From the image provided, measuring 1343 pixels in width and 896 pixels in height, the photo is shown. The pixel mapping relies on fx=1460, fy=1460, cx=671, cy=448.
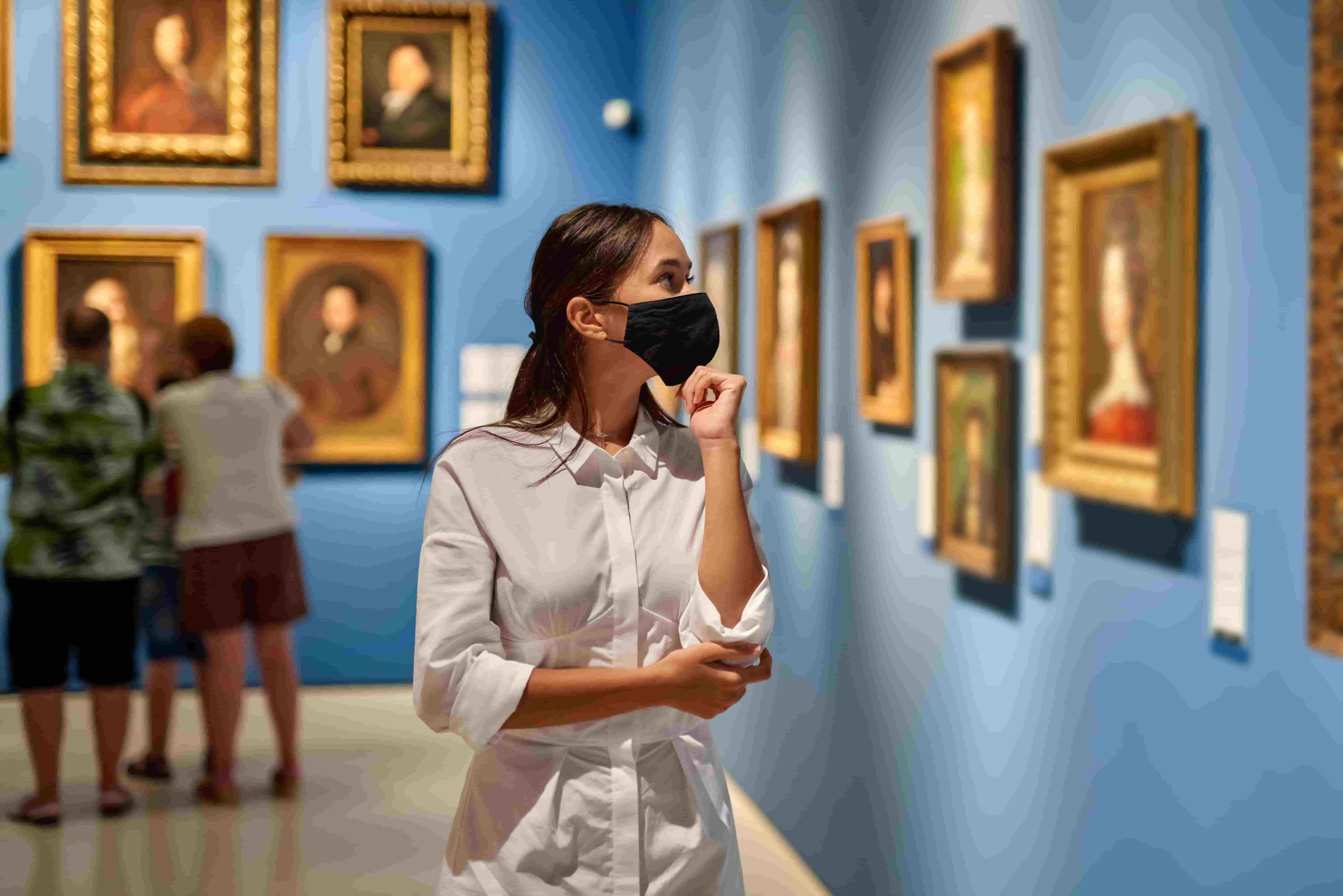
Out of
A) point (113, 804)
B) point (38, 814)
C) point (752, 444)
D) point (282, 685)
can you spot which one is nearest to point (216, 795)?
point (113, 804)

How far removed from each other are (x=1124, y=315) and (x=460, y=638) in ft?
5.43

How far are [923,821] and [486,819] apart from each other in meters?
2.44

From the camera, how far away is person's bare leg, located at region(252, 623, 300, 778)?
6.38 metres

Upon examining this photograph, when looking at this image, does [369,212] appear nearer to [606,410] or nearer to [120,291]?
[120,291]

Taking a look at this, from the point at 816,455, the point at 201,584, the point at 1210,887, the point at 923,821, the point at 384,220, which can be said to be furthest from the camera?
the point at 384,220

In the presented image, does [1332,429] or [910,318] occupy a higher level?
[910,318]

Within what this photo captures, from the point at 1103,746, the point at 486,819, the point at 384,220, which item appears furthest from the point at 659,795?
the point at 384,220

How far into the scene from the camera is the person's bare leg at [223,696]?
6242 millimetres

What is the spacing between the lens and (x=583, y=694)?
6.25 feet

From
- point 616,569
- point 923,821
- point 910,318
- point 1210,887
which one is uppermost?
point 910,318

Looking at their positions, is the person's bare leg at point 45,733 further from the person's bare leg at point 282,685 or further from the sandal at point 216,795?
the person's bare leg at point 282,685

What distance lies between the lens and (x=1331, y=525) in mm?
2258

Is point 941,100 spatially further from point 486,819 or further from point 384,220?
point 384,220

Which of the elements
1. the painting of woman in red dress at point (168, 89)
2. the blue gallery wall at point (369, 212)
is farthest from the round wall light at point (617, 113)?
the painting of woman in red dress at point (168, 89)
